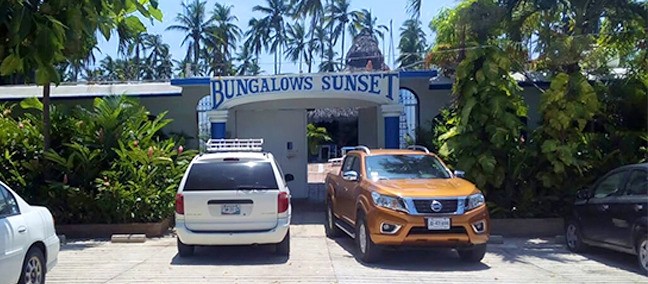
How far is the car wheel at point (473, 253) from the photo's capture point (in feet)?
30.5

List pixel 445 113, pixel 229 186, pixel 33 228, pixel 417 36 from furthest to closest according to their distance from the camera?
pixel 417 36
pixel 445 113
pixel 229 186
pixel 33 228

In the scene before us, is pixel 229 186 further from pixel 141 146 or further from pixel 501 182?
pixel 501 182

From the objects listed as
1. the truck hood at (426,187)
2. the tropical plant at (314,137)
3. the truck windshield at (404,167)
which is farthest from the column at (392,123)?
the tropical plant at (314,137)

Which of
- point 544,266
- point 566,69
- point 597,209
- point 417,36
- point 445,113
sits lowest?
point 544,266

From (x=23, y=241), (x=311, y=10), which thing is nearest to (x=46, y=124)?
(x=23, y=241)

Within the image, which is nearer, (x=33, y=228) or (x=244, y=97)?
(x=33, y=228)

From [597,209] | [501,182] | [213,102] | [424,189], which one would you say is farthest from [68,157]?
[597,209]

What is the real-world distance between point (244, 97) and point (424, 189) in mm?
7123

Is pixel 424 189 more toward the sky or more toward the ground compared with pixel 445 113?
more toward the ground

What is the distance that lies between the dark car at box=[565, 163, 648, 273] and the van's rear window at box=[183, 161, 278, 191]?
493 cm

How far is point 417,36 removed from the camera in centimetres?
6225

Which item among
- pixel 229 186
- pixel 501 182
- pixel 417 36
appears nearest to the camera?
pixel 229 186

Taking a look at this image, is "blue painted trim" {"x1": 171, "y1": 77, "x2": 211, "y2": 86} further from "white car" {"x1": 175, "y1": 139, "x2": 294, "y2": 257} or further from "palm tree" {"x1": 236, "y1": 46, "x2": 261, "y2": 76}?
"palm tree" {"x1": 236, "y1": 46, "x2": 261, "y2": 76}

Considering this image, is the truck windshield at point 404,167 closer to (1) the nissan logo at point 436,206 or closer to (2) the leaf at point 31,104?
(1) the nissan logo at point 436,206
